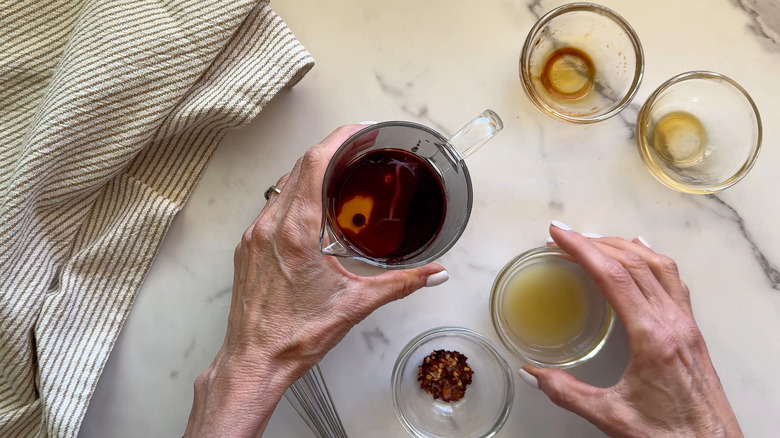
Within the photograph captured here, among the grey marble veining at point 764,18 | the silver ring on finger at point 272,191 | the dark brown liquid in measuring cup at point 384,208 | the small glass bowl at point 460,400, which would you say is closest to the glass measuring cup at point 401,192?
the dark brown liquid in measuring cup at point 384,208

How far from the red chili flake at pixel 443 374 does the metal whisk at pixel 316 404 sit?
0.16m

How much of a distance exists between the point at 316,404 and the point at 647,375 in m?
0.54

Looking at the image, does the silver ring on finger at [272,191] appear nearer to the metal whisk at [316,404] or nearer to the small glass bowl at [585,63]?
the metal whisk at [316,404]

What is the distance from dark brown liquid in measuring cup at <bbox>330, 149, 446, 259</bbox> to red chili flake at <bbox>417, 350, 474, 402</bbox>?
0.28 meters

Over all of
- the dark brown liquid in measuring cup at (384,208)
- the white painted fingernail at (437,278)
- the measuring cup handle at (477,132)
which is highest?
the measuring cup handle at (477,132)

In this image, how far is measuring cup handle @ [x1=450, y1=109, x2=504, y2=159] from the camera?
855 mm

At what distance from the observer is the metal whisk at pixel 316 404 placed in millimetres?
1023

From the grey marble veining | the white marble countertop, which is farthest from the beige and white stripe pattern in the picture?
the grey marble veining

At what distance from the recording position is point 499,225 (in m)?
1.06

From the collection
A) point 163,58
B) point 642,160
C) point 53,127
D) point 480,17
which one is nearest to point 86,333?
point 53,127

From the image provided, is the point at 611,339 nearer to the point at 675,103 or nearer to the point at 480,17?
the point at 675,103

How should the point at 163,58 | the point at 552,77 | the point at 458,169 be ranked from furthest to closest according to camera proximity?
the point at 552,77
the point at 163,58
the point at 458,169

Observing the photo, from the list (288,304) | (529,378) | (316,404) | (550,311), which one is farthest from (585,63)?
(316,404)

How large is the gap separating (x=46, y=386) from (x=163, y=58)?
0.56 metres
